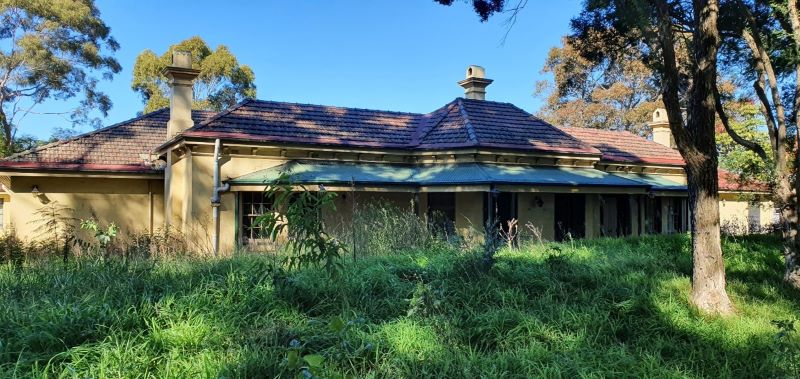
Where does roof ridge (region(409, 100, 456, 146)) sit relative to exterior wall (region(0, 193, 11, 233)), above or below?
above

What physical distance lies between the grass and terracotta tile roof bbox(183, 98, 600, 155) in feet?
24.0

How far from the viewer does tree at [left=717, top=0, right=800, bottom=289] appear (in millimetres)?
7934

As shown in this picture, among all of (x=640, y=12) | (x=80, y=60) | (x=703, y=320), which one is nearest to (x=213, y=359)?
(x=703, y=320)

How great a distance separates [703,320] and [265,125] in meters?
11.3

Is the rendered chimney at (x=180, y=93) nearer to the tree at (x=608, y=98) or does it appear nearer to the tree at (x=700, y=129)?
the tree at (x=700, y=129)

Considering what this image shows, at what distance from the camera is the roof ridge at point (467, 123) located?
568 inches

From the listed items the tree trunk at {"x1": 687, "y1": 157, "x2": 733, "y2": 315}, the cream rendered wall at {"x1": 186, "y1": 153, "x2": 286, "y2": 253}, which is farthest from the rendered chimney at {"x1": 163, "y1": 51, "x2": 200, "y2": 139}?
the tree trunk at {"x1": 687, "y1": 157, "x2": 733, "y2": 315}

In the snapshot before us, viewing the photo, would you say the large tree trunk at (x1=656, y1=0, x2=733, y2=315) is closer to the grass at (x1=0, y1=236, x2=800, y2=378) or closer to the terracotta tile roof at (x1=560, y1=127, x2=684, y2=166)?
the grass at (x1=0, y1=236, x2=800, y2=378)

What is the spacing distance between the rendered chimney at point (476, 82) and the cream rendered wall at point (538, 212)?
182 inches

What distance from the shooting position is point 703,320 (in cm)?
571

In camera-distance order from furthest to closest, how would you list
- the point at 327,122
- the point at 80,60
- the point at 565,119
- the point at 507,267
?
the point at 565,119, the point at 80,60, the point at 327,122, the point at 507,267

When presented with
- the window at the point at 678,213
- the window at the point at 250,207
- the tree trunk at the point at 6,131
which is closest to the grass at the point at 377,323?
the window at the point at 250,207

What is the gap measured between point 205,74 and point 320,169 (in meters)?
21.2

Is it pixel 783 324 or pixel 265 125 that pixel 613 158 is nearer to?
pixel 265 125
